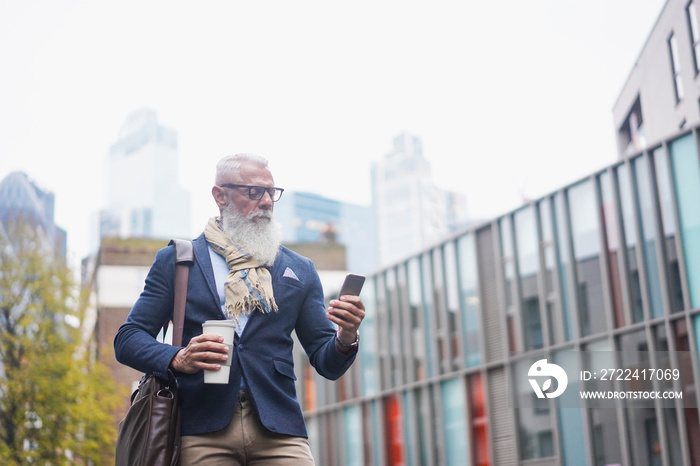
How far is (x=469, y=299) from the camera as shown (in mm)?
24422

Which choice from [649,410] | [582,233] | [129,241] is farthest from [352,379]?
[129,241]

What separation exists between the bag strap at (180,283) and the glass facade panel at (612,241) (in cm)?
1690

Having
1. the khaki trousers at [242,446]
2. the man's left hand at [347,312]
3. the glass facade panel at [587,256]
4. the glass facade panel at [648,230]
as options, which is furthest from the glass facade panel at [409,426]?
the man's left hand at [347,312]

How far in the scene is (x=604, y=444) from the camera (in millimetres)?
18828

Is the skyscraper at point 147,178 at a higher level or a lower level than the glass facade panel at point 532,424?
higher

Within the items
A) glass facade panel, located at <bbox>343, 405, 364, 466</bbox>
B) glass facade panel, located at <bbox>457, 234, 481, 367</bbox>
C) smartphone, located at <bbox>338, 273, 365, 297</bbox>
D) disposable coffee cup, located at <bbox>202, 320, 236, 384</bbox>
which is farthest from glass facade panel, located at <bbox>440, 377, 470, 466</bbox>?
disposable coffee cup, located at <bbox>202, 320, 236, 384</bbox>

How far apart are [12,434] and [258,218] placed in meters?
25.4

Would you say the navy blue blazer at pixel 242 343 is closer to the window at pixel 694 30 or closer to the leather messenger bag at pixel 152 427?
the leather messenger bag at pixel 152 427

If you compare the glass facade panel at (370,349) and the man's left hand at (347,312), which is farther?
the glass facade panel at (370,349)

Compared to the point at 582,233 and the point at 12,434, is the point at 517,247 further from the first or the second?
the point at 12,434

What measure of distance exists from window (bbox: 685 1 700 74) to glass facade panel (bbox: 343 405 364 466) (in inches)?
579

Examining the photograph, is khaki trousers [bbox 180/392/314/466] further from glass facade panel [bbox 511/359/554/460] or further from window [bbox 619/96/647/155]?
window [bbox 619/96/647/155]

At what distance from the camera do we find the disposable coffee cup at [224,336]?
9.48 ft

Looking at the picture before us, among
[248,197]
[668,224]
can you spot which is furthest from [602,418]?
[248,197]
